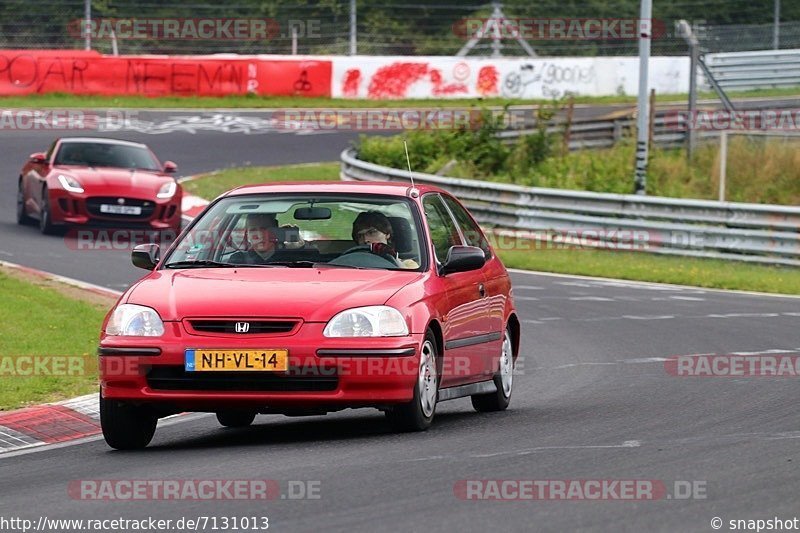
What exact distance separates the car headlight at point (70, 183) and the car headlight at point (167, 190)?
3.65 ft

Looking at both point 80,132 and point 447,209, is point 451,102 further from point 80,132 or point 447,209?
point 447,209

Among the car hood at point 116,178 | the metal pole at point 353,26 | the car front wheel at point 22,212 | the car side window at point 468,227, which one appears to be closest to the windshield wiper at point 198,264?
the car side window at point 468,227

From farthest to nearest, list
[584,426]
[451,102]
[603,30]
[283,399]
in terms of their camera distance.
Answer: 1. [603,30]
2. [451,102]
3. [584,426]
4. [283,399]

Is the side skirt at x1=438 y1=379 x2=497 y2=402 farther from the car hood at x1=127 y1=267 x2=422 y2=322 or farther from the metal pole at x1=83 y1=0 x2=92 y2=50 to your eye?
the metal pole at x1=83 y1=0 x2=92 y2=50

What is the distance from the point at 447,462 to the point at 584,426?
5.67ft

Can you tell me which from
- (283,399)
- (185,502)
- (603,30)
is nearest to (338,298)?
(283,399)

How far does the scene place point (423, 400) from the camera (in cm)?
908

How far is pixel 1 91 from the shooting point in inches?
1569

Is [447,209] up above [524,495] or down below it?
above

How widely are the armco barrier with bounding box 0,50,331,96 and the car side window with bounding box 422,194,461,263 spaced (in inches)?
1225

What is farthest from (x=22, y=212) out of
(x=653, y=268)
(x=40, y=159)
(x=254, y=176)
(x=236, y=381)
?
(x=236, y=381)

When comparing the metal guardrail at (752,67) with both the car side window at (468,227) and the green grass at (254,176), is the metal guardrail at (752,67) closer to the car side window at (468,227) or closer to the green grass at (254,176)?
the green grass at (254,176)

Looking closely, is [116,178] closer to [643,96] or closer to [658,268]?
[658,268]

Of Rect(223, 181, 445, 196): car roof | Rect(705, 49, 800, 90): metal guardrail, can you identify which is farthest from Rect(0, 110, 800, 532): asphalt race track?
Rect(705, 49, 800, 90): metal guardrail
